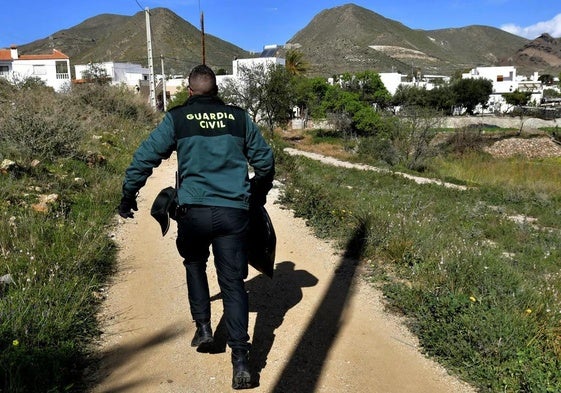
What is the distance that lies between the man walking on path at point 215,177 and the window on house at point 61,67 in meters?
68.8

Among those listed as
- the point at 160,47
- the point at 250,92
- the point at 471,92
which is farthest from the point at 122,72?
the point at 160,47

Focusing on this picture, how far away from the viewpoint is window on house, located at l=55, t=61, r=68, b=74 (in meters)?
63.7


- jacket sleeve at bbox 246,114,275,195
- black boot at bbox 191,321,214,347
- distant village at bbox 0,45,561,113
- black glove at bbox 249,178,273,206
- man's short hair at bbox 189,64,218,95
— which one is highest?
distant village at bbox 0,45,561,113

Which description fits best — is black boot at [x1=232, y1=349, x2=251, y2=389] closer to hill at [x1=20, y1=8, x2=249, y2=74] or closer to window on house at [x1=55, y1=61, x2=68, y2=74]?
window on house at [x1=55, y1=61, x2=68, y2=74]

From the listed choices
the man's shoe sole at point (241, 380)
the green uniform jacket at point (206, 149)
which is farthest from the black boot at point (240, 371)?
the green uniform jacket at point (206, 149)

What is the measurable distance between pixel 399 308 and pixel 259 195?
1810mm

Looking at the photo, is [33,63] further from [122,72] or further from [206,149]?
[206,149]

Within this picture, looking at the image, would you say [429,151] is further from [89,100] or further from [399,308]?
[399,308]

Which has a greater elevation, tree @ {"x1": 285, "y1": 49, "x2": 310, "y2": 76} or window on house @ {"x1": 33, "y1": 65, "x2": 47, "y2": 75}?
tree @ {"x1": 285, "y1": 49, "x2": 310, "y2": 76}

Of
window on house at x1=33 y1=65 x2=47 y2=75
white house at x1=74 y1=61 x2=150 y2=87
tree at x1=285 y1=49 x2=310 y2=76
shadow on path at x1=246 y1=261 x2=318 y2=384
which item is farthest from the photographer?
tree at x1=285 y1=49 x2=310 y2=76

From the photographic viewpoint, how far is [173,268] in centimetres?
522

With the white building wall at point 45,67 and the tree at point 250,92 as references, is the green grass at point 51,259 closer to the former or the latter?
the tree at point 250,92

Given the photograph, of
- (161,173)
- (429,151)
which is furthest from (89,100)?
(429,151)

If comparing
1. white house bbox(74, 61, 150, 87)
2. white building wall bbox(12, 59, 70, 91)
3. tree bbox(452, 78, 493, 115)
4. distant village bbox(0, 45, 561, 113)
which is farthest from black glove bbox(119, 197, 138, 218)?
tree bbox(452, 78, 493, 115)
